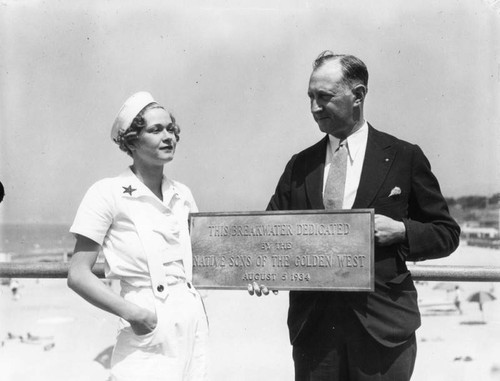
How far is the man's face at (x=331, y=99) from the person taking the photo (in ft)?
11.1

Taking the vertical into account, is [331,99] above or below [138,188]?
above

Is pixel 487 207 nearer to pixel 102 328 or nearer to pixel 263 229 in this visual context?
pixel 102 328

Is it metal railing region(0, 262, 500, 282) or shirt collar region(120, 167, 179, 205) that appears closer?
shirt collar region(120, 167, 179, 205)

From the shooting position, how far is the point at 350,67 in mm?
3410

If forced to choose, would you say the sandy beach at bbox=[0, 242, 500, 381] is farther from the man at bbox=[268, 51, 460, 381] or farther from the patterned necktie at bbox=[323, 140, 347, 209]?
the patterned necktie at bbox=[323, 140, 347, 209]

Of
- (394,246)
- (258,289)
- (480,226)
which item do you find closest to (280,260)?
(258,289)

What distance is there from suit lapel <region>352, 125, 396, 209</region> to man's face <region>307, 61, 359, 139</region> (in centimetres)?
21

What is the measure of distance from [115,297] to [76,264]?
27cm

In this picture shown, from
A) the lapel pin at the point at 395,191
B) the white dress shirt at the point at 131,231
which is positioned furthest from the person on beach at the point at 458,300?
the white dress shirt at the point at 131,231

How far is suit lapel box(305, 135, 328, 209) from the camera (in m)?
3.48

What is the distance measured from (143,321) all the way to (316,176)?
1.16 m

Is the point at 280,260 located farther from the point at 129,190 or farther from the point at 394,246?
the point at 129,190

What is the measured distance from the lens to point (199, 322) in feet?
10.8

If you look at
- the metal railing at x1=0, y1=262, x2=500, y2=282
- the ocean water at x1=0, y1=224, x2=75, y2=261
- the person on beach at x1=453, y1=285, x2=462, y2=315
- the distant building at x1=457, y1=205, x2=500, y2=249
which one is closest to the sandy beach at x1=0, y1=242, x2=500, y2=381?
the person on beach at x1=453, y1=285, x2=462, y2=315
